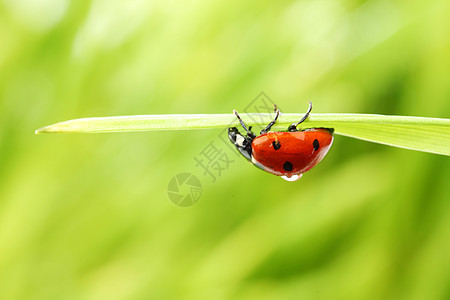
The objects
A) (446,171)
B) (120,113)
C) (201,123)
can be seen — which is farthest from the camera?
(120,113)

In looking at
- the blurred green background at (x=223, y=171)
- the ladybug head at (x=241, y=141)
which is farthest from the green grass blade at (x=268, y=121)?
the blurred green background at (x=223, y=171)

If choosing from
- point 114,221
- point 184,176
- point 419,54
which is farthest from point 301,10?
point 114,221

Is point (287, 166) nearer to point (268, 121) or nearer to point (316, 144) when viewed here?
point (316, 144)

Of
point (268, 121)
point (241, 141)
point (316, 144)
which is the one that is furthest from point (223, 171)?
point (268, 121)

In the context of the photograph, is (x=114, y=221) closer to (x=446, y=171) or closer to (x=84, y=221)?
(x=84, y=221)

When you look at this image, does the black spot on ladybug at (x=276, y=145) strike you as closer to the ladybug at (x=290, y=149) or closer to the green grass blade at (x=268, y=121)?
the ladybug at (x=290, y=149)
